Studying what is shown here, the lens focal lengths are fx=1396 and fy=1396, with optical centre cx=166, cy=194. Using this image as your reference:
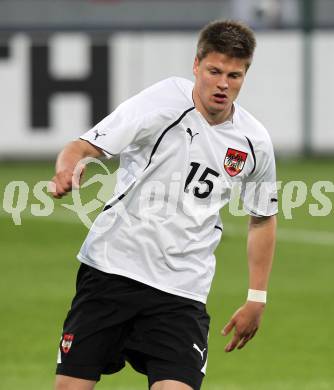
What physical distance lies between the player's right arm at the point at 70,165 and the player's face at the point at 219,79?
559 millimetres

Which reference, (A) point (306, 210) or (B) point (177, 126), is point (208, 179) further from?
(A) point (306, 210)

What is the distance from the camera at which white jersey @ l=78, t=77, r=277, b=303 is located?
6.22 meters

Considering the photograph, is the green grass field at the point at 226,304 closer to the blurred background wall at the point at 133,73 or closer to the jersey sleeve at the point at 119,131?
the jersey sleeve at the point at 119,131

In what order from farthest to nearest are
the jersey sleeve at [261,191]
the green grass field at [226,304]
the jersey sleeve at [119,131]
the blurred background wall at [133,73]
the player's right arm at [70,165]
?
1. the blurred background wall at [133,73]
2. the green grass field at [226,304]
3. the jersey sleeve at [261,191]
4. the jersey sleeve at [119,131]
5. the player's right arm at [70,165]

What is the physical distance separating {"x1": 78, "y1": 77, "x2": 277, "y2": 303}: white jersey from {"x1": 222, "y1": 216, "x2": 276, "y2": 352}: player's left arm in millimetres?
251

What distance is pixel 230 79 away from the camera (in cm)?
613

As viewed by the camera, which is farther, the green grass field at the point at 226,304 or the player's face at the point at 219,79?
the green grass field at the point at 226,304

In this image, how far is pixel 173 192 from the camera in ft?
20.5

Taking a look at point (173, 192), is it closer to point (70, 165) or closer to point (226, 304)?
point (70, 165)

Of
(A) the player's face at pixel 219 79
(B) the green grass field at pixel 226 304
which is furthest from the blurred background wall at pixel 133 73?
(A) the player's face at pixel 219 79

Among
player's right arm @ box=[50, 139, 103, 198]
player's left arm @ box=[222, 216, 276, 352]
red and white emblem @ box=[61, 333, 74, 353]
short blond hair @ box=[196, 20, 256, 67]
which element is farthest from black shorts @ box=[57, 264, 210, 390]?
short blond hair @ box=[196, 20, 256, 67]

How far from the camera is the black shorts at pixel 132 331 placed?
6.23m

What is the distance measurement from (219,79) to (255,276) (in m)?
1.00

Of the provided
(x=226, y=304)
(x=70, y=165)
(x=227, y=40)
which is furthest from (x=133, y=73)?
(x=70, y=165)
